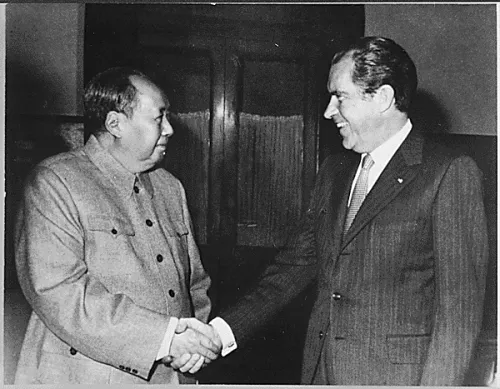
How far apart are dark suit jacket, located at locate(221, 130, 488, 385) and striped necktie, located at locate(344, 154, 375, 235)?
0.02 meters

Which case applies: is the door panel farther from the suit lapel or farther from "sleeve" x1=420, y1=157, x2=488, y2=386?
"sleeve" x1=420, y1=157, x2=488, y2=386

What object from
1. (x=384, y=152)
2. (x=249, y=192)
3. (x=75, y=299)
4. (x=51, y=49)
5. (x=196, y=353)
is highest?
(x=51, y=49)

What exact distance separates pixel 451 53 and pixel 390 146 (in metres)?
0.29

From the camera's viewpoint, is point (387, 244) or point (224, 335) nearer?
point (387, 244)

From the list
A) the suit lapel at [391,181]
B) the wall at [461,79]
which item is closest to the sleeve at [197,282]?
the suit lapel at [391,181]

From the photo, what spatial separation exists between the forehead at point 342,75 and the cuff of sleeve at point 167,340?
27.1 inches

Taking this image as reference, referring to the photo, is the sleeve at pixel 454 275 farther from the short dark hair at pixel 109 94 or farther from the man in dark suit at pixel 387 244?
the short dark hair at pixel 109 94

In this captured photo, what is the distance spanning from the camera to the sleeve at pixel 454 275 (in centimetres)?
141

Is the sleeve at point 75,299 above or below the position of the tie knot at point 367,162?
below

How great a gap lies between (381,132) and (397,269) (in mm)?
332

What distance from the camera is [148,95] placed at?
154 cm

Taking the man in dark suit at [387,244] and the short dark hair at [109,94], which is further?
the short dark hair at [109,94]

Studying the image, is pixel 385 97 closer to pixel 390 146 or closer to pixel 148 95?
pixel 390 146

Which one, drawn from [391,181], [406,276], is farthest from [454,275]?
[391,181]
